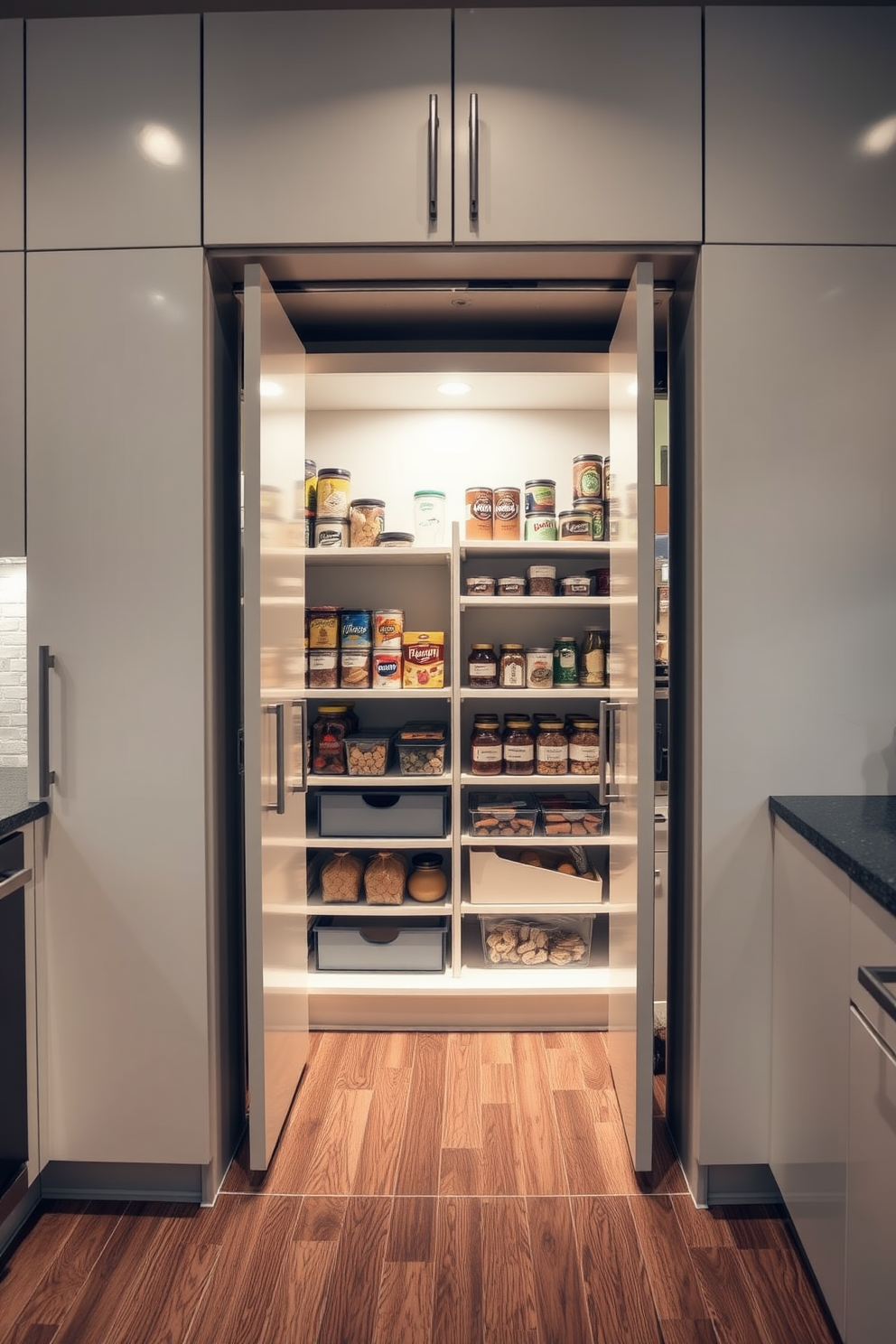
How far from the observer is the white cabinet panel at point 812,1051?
4.13 feet

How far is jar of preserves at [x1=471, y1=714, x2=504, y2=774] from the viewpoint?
7.80ft

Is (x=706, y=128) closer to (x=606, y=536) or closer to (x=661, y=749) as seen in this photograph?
(x=606, y=536)

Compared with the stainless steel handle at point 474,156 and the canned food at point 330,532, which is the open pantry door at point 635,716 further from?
the canned food at point 330,532

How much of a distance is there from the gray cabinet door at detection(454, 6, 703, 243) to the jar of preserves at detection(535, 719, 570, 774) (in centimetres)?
133

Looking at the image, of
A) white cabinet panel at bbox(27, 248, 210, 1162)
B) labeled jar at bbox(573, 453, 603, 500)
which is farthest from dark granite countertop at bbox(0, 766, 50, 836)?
labeled jar at bbox(573, 453, 603, 500)

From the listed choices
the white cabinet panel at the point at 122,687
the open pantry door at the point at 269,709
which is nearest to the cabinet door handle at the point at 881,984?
the open pantry door at the point at 269,709

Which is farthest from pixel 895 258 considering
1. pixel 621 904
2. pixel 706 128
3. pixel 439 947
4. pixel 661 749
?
pixel 439 947

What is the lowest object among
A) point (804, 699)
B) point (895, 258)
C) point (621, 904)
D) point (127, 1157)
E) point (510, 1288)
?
point (510, 1288)

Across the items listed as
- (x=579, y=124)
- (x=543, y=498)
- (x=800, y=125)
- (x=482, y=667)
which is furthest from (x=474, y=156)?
(x=482, y=667)

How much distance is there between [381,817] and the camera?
2395 mm

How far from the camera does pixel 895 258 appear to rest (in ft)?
5.24

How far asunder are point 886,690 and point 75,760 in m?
1.72

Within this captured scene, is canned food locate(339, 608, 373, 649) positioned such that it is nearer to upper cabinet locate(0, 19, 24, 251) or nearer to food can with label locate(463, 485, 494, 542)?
food can with label locate(463, 485, 494, 542)

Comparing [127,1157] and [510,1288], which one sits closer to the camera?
[510,1288]
